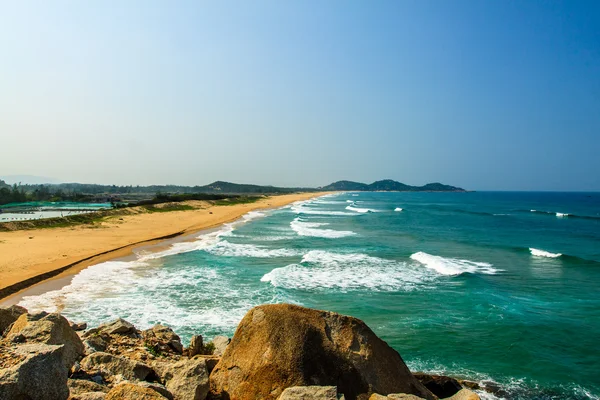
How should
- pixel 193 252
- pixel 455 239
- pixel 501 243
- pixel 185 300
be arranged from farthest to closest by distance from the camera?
pixel 455 239 < pixel 501 243 < pixel 193 252 < pixel 185 300

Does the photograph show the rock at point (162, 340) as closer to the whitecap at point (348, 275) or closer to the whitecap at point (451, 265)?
the whitecap at point (348, 275)

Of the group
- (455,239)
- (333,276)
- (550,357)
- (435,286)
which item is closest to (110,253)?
(333,276)

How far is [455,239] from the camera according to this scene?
39031 mm

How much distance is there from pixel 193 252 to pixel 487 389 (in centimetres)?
2303

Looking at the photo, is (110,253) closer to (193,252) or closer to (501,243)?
(193,252)

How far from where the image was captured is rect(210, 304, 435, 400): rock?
5.95 m

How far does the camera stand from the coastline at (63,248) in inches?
741

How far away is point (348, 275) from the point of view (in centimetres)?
2186

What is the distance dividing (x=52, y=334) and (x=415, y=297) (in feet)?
48.9

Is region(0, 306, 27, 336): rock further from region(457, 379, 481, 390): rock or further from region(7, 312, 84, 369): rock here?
region(457, 379, 481, 390): rock

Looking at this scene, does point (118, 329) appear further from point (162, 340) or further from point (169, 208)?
point (169, 208)

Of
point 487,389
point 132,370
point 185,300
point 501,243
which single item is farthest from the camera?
point 501,243

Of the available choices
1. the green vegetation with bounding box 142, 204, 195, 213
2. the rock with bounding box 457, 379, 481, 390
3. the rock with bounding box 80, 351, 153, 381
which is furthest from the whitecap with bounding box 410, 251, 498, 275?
the green vegetation with bounding box 142, 204, 195, 213

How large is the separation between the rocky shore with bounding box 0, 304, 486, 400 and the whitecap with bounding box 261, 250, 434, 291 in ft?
40.6
